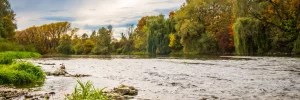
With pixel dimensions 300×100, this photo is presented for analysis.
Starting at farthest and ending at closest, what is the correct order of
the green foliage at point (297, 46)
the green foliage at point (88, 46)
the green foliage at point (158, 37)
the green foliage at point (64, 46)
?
the green foliage at point (88, 46), the green foliage at point (64, 46), the green foliage at point (158, 37), the green foliage at point (297, 46)

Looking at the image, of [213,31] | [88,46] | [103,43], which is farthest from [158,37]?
[88,46]

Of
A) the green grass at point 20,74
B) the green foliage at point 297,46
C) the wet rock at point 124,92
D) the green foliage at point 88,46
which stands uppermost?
the green foliage at point 88,46

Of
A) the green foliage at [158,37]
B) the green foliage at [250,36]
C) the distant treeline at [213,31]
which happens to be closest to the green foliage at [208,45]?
the distant treeline at [213,31]

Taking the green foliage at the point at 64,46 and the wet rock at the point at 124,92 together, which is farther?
the green foliage at the point at 64,46

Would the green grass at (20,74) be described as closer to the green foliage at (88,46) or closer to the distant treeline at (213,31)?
the distant treeline at (213,31)

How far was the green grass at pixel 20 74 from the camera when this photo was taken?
14648 millimetres

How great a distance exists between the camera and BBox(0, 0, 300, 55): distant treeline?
43188 mm

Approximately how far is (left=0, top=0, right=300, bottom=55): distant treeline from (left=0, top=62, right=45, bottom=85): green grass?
103 feet

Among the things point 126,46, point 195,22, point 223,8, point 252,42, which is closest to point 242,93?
point 252,42

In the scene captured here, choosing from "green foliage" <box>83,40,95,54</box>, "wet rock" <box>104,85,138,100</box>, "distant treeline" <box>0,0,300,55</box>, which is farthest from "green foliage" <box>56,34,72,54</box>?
"wet rock" <box>104,85,138,100</box>

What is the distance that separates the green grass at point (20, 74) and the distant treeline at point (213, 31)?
31.4m

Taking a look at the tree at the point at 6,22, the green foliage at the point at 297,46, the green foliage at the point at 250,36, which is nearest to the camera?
the green foliage at the point at 297,46

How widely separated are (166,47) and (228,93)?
61117mm

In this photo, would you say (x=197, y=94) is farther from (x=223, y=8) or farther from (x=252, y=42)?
(x=223, y=8)
